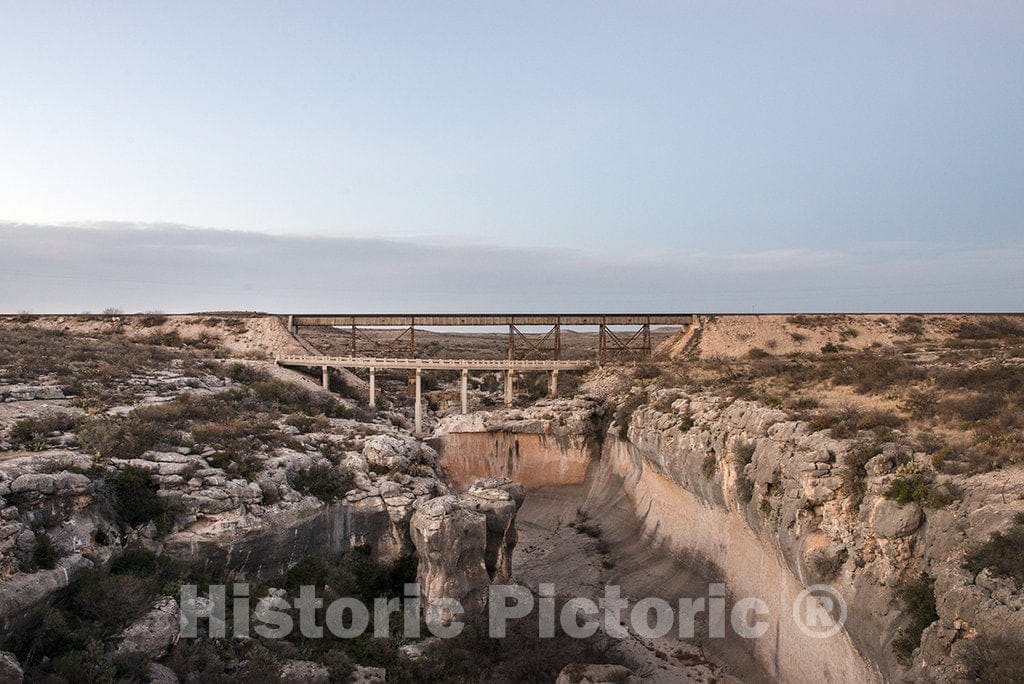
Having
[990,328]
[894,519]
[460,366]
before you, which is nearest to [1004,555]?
[894,519]

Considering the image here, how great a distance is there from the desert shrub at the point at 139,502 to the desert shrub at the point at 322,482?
3.11 metres

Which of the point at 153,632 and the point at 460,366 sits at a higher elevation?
the point at 460,366

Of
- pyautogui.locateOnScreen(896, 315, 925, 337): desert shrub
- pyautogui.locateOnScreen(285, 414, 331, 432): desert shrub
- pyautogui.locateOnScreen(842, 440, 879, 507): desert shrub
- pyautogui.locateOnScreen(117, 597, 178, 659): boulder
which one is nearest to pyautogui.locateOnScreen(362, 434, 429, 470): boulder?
pyautogui.locateOnScreen(285, 414, 331, 432): desert shrub

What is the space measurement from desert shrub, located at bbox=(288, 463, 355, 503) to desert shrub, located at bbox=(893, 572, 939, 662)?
12.7 m

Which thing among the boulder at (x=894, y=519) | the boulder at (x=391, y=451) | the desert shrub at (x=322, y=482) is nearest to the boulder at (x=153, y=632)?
the desert shrub at (x=322, y=482)

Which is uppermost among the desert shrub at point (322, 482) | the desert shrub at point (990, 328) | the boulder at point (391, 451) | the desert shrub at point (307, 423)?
the desert shrub at point (990, 328)

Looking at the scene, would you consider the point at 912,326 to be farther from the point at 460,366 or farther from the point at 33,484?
the point at 33,484

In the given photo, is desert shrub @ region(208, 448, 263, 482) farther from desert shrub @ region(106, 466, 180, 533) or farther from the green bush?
the green bush

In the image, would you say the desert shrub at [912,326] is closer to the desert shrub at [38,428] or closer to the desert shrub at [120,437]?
the desert shrub at [120,437]

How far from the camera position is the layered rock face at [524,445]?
102 ft

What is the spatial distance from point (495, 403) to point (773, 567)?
23.9 meters

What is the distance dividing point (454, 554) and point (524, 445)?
51.1 ft

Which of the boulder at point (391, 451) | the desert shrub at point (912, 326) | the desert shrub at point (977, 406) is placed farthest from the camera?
the desert shrub at point (912, 326)

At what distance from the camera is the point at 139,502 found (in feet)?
49.5
